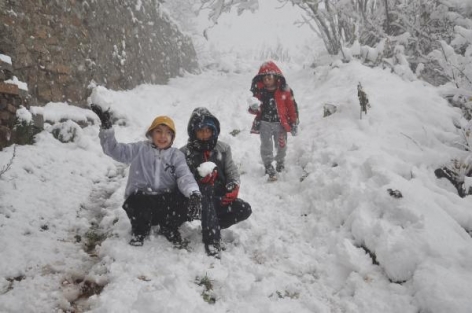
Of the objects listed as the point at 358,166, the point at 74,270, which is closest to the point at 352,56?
the point at 358,166

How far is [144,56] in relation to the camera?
1205 cm

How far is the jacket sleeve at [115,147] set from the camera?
3.41m

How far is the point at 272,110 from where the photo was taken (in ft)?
18.9

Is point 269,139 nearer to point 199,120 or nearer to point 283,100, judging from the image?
point 283,100

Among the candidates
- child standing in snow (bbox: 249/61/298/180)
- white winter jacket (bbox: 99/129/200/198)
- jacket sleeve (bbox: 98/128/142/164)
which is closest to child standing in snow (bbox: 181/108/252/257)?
white winter jacket (bbox: 99/129/200/198)

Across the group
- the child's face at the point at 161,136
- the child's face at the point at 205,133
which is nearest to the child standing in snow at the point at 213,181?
the child's face at the point at 205,133

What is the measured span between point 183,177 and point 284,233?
4.65 feet

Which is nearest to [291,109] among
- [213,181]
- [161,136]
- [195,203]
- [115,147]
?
[213,181]

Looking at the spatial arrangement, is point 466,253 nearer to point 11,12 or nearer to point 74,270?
point 74,270

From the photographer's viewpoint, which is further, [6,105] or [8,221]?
[6,105]

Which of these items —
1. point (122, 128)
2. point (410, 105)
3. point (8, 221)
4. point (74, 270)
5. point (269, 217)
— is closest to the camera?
point (74, 270)

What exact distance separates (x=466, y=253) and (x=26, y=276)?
3707 mm

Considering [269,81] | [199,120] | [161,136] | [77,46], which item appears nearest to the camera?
[161,136]

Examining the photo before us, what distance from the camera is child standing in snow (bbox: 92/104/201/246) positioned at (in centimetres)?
354
